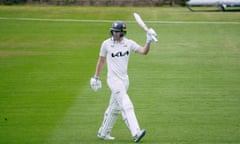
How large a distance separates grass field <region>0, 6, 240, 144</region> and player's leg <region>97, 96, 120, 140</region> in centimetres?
20

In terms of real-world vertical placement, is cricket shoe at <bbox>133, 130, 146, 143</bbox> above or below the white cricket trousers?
below

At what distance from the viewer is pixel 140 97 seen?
1714 centimetres

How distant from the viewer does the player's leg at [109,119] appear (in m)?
12.5

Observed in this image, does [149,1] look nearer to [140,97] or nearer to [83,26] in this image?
[83,26]

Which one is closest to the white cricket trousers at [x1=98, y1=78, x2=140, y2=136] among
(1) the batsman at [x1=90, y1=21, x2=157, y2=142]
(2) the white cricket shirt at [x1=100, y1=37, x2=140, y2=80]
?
(1) the batsman at [x1=90, y1=21, x2=157, y2=142]

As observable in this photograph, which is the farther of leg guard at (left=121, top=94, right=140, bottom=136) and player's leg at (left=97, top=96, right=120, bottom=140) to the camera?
player's leg at (left=97, top=96, right=120, bottom=140)

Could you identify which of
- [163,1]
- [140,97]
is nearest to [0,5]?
[163,1]

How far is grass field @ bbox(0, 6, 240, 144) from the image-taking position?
13.6 m

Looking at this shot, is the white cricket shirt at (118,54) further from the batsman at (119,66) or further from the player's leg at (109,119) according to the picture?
the player's leg at (109,119)

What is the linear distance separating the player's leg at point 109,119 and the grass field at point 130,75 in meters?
0.20

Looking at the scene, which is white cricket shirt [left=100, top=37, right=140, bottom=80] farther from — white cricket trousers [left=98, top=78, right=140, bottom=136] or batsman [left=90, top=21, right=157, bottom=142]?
white cricket trousers [left=98, top=78, right=140, bottom=136]

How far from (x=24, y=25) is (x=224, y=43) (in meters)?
8.83

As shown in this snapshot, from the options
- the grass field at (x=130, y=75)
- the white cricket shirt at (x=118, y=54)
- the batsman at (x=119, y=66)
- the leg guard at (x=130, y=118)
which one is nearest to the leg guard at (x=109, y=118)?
the batsman at (x=119, y=66)

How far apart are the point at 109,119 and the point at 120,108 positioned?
13.9 inches
